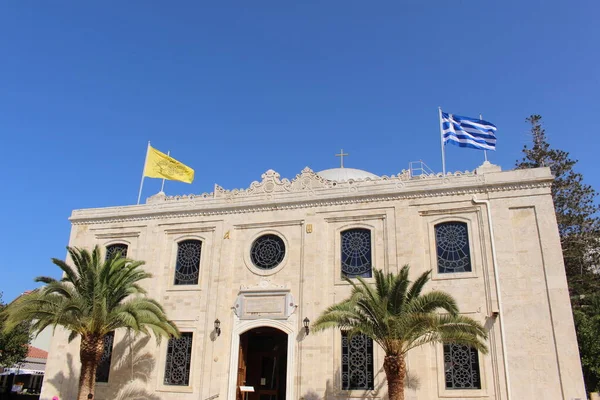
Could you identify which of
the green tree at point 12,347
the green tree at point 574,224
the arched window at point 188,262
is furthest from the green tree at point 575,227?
the green tree at point 12,347

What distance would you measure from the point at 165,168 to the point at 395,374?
43.5 feet

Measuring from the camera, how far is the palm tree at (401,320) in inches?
516

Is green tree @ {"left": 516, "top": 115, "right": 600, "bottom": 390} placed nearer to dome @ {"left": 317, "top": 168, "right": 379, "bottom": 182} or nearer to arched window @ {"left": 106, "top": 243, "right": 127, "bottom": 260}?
dome @ {"left": 317, "top": 168, "right": 379, "bottom": 182}

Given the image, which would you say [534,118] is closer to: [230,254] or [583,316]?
[583,316]

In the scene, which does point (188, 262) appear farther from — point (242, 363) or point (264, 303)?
point (242, 363)

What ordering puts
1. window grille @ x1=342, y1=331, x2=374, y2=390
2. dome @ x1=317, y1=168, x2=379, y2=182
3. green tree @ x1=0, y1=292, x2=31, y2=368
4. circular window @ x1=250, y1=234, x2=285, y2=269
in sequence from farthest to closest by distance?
green tree @ x1=0, y1=292, x2=31, y2=368 → dome @ x1=317, y1=168, x2=379, y2=182 → circular window @ x1=250, y1=234, x2=285, y2=269 → window grille @ x1=342, y1=331, x2=374, y2=390

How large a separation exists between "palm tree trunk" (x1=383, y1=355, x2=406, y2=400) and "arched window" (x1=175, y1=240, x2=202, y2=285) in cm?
865

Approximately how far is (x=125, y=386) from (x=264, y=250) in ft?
22.9

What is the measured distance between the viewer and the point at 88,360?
52.1ft

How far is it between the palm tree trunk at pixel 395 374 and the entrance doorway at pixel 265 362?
575 cm

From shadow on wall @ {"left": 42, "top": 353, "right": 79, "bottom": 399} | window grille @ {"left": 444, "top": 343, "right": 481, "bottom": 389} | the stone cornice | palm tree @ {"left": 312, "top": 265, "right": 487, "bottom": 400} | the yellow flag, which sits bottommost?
shadow on wall @ {"left": 42, "top": 353, "right": 79, "bottom": 399}

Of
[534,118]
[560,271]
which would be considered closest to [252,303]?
[560,271]

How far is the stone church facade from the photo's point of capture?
15.2 meters

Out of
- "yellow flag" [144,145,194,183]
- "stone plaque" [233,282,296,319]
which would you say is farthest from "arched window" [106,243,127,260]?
"stone plaque" [233,282,296,319]
